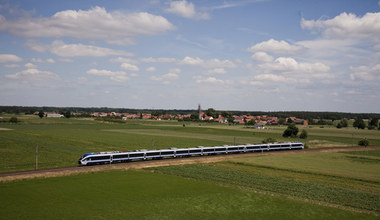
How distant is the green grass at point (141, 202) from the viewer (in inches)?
905

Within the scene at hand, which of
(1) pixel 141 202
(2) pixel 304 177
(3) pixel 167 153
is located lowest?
(1) pixel 141 202

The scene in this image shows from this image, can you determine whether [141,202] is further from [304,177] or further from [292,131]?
[292,131]

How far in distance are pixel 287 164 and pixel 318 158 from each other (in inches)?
402

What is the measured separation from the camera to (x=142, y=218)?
72.8 feet

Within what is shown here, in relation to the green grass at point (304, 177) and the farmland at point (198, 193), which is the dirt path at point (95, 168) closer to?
the farmland at point (198, 193)

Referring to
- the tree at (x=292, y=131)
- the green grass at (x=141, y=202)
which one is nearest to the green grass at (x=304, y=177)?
the green grass at (x=141, y=202)

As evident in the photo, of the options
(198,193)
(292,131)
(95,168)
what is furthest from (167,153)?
(292,131)

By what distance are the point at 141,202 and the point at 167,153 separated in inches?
904

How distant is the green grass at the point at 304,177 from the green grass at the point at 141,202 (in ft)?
8.04

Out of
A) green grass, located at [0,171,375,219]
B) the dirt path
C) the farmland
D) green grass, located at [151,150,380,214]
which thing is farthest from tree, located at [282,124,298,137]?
green grass, located at [0,171,375,219]

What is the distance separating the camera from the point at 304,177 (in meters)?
37.5

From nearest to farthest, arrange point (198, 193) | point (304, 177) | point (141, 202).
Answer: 1. point (141, 202)
2. point (198, 193)
3. point (304, 177)

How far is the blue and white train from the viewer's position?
40812mm

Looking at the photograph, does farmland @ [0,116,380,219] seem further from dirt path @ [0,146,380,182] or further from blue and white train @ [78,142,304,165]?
blue and white train @ [78,142,304,165]
